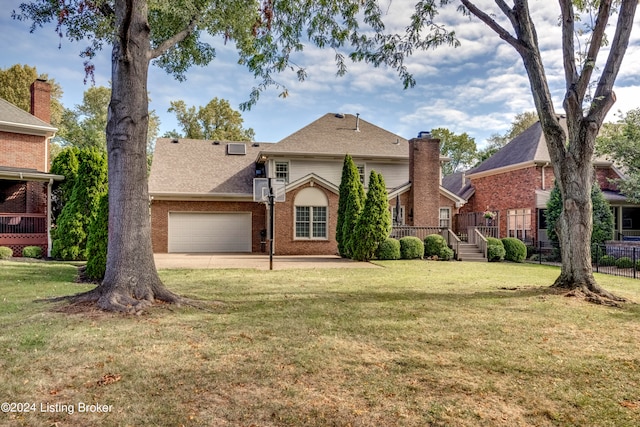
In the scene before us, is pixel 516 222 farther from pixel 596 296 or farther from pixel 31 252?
pixel 31 252

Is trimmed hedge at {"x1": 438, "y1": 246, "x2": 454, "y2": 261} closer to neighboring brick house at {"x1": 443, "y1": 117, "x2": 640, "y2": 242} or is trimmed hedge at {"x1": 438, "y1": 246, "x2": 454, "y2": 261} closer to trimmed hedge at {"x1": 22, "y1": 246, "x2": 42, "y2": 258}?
neighboring brick house at {"x1": 443, "y1": 117, "x2": 640, "y2": 242}

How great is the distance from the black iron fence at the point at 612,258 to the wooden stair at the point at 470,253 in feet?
9.22

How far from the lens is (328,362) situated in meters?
4.15

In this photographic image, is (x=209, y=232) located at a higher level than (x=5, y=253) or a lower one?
higher

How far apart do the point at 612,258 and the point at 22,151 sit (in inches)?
1053

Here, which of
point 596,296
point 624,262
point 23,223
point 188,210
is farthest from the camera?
point 188,210

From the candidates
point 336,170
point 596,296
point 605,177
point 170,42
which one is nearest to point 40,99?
point 336,170

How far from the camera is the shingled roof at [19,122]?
18453 mm

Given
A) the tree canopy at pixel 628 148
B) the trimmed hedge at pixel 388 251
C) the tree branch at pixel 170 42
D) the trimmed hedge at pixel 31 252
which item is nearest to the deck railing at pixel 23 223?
the trimmed hedge at pixel 31 252

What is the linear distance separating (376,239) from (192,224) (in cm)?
993

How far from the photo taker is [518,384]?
3697mm

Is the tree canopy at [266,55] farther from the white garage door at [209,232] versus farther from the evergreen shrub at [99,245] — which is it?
the white garage door at [209,232]

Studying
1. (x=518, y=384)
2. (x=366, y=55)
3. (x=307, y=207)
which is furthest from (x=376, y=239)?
(x=518, y=384)

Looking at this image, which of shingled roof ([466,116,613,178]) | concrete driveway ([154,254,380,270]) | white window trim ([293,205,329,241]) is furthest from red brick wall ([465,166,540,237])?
concrete driveway ([154,254,380,270])
